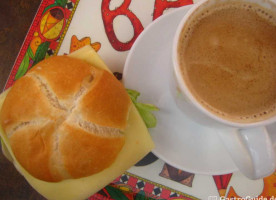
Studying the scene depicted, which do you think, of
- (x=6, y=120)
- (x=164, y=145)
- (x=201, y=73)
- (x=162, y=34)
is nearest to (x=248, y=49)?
(x=201, y=73)

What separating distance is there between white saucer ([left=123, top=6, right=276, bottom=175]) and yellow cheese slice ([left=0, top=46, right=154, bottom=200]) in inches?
2.2

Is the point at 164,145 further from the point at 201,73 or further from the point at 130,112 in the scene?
the point at 201,73

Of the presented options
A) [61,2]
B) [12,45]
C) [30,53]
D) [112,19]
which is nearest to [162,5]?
[112,19]

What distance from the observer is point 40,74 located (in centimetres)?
67

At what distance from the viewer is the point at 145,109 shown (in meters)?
0.76

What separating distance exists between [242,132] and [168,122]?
24 centimetres

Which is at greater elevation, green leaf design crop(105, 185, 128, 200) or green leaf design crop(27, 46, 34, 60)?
green leaf design crop(27, 46, 34, 60)

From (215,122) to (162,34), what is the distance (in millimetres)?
327

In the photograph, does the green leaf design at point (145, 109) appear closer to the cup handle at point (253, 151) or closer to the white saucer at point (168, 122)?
the white saucer at point (168, 122)

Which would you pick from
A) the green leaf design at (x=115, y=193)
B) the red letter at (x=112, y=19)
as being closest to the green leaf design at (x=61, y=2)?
the red letter at (x=112, y=19)

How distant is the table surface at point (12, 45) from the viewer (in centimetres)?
106

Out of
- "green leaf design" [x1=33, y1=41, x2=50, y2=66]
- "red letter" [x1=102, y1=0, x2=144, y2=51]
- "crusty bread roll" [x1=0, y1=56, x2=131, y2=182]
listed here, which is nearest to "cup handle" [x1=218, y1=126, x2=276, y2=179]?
"crusty bread roll" [x1=0, y1=56, x2=131, y2=182]

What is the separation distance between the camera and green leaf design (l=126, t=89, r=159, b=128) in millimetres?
755

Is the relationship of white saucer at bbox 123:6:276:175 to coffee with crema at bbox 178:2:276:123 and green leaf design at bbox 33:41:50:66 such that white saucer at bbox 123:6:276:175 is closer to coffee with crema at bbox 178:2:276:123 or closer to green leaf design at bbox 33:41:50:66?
coffee with crema at bbox 178:2:276:123
